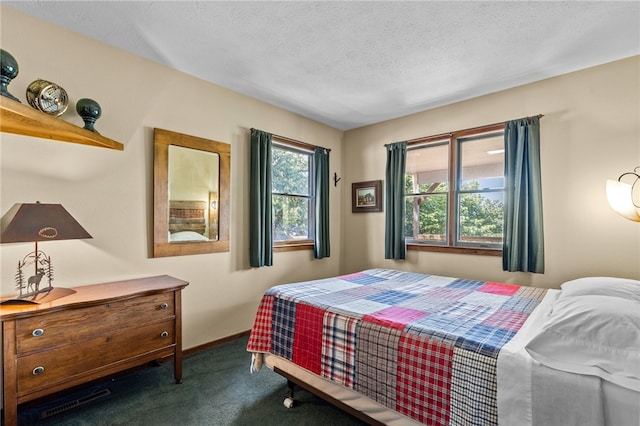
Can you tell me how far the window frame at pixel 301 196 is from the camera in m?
3.68

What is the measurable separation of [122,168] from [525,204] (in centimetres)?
371

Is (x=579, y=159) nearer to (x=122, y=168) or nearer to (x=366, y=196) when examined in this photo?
(x=366, y=196)

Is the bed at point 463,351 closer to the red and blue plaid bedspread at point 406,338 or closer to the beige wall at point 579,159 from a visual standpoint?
the red and blue plaid bedspread at point 406,338

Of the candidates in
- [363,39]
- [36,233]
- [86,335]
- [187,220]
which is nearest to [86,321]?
[86,335]

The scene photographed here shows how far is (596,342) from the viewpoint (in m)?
1.21

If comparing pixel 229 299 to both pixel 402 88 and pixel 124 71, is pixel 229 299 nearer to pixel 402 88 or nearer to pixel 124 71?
pixel 124 71

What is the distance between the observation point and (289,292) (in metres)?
2.27

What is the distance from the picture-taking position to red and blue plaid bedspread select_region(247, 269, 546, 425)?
1347 millimetres

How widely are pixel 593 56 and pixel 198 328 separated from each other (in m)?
4.30

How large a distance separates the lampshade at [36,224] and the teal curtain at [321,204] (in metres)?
2.62

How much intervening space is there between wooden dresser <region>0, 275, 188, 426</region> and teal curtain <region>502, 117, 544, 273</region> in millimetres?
3109

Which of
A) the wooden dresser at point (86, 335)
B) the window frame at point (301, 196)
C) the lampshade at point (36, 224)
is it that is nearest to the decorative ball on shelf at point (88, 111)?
the lampshade at point (36, 224)

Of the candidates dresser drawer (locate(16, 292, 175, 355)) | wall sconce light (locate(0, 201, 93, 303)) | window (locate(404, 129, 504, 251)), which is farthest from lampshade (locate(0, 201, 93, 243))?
window (locate(404, 129, 504, 251))

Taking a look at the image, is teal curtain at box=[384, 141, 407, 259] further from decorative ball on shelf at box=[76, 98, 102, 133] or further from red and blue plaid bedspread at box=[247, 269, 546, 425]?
decorative ball on shelf at box=[76, 98, 102, 133]
